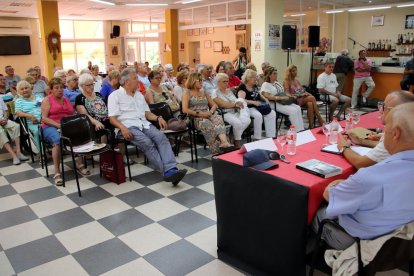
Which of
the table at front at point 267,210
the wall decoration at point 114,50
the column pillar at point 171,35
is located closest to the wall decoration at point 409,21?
the column pillar at point 171,35

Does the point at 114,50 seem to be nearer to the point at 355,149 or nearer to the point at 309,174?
the point at 355,149

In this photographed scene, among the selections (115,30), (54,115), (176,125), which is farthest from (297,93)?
→ (115,30)

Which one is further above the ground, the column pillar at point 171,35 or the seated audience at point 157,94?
the column pillar at point 171,35

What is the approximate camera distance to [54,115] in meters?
4.34

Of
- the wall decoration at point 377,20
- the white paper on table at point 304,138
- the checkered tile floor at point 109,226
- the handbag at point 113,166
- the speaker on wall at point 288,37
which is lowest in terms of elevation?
the checkered tile floor at point 109,226

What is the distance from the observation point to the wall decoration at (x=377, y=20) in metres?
11.8

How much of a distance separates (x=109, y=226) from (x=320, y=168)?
6.33 feet

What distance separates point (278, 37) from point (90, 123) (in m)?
6.21

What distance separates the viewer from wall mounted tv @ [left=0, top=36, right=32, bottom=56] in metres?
14.3

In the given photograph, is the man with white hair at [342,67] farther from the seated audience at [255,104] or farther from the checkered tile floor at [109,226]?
the checkered tile floor at [109,226]

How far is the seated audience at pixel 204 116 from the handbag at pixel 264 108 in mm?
806

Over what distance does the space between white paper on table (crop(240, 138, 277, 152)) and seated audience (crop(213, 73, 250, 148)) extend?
2232mm

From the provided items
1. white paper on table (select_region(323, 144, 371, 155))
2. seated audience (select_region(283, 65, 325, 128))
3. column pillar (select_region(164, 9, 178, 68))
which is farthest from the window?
white paper on table (select_region(323, 144, 371, 155))

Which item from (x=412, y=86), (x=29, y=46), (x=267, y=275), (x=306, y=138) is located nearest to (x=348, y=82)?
(x=412, y=86)
